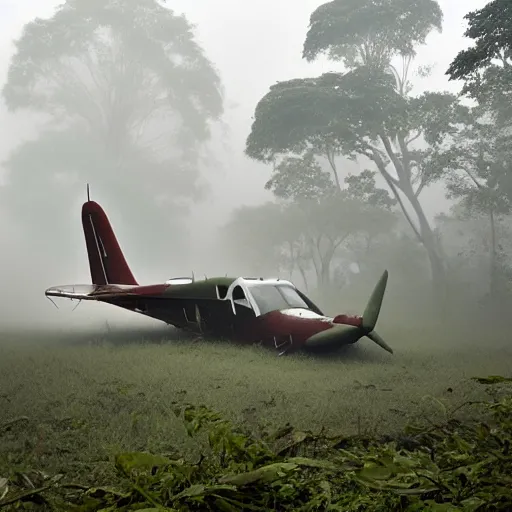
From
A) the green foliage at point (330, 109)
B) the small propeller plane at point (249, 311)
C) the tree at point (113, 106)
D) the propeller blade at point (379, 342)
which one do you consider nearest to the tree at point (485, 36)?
the small propeller plane at point (249, 311)

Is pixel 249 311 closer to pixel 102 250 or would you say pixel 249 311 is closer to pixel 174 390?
pixel 174 390

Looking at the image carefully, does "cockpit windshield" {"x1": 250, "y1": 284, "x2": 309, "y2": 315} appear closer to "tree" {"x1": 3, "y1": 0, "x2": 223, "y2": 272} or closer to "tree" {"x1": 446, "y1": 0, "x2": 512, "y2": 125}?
"tree" {"x1": 446, "y1": 0, "x2": 512, "y2": 125}

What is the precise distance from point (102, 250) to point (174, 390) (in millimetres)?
4124

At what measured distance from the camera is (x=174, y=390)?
2996 millimetres

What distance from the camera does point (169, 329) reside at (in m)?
5.82

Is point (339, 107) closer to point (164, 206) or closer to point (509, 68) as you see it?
point (509, 68)

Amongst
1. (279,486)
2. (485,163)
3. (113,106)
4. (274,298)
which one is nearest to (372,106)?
(485,163)

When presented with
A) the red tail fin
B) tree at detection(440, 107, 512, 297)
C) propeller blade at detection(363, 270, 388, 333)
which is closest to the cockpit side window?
propeller blade at detection(363, 270, 388, 333)

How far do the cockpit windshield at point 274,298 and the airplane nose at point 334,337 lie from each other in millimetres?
739

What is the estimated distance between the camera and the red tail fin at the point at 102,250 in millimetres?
6703

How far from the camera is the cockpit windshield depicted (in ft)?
17.5

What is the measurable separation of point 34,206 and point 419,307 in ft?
44.2

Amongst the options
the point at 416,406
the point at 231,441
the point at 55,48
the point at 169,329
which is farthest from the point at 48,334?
the point at 55,48

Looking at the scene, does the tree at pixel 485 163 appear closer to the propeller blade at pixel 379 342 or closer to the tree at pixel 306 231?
the tree at pixel 306 231
